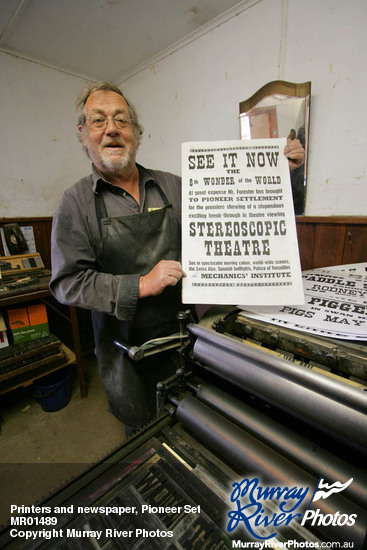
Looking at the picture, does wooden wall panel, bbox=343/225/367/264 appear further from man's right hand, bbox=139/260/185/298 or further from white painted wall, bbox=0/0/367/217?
man's right hand, bbox=139/260/185/298

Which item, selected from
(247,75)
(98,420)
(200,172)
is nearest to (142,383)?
(200,172)

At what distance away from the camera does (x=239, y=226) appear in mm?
798

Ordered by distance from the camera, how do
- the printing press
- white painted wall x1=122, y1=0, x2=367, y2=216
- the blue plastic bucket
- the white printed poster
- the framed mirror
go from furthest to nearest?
the blue plastic bucket
the framed mirror
white painted wall x1=122, y1=0, x2=367, y2=216
the white printed poster
the printing press

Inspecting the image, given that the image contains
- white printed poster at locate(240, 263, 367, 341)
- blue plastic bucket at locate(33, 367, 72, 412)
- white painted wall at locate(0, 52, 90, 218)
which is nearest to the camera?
white printed poster at locate(240, 263, 367, 341)

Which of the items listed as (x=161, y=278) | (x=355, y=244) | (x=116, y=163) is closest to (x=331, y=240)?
(x=355, y=244)

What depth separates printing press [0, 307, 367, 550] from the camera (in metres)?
0.42

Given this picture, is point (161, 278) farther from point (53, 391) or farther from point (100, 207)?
point (53, 391)

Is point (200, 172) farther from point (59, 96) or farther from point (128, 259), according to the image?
point (59, 96)

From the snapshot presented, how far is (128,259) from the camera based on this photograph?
1086 millimetres

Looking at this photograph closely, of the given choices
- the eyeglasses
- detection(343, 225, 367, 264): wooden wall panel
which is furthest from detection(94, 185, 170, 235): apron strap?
detection(343, 225, 367, 264): wooden wall panel

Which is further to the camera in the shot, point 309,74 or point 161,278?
point 309,74

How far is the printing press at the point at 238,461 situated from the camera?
1.37ft

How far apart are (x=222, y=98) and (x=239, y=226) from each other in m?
1.53

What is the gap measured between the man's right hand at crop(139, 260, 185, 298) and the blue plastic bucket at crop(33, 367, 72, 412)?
5.20ft
